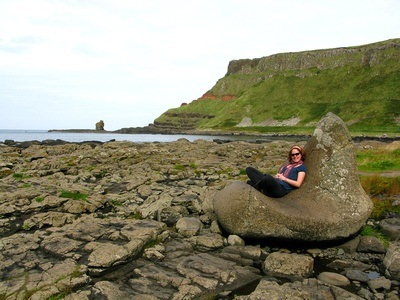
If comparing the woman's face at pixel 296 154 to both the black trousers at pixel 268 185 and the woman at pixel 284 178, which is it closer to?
the woman at pixel 284 178

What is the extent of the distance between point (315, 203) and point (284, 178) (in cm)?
136

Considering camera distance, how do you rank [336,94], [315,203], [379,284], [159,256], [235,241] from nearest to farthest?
[379,284]
[159,256]
[235,241]
[315,203]
[336,94]

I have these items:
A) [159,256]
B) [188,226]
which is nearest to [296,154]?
[188,226]

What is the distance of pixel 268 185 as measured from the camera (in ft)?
36.3

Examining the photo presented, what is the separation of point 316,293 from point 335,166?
540 centimetres

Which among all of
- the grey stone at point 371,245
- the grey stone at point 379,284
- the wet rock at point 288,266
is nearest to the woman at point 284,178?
the wet rock at point 288,266

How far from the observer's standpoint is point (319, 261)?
396 inches

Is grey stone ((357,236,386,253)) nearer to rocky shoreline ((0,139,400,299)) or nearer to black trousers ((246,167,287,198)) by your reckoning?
rocky shoreline ((0,139,400,299))

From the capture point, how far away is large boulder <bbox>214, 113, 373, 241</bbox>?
34.3ft

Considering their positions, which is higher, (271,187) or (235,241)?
(271,187)

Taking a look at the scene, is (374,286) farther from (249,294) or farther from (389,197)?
(389,197)

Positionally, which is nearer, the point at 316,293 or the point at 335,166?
the point at 316,293

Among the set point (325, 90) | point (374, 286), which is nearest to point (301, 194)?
point (374, 286)

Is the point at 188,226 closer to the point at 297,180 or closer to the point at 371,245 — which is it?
the point at 297,180
